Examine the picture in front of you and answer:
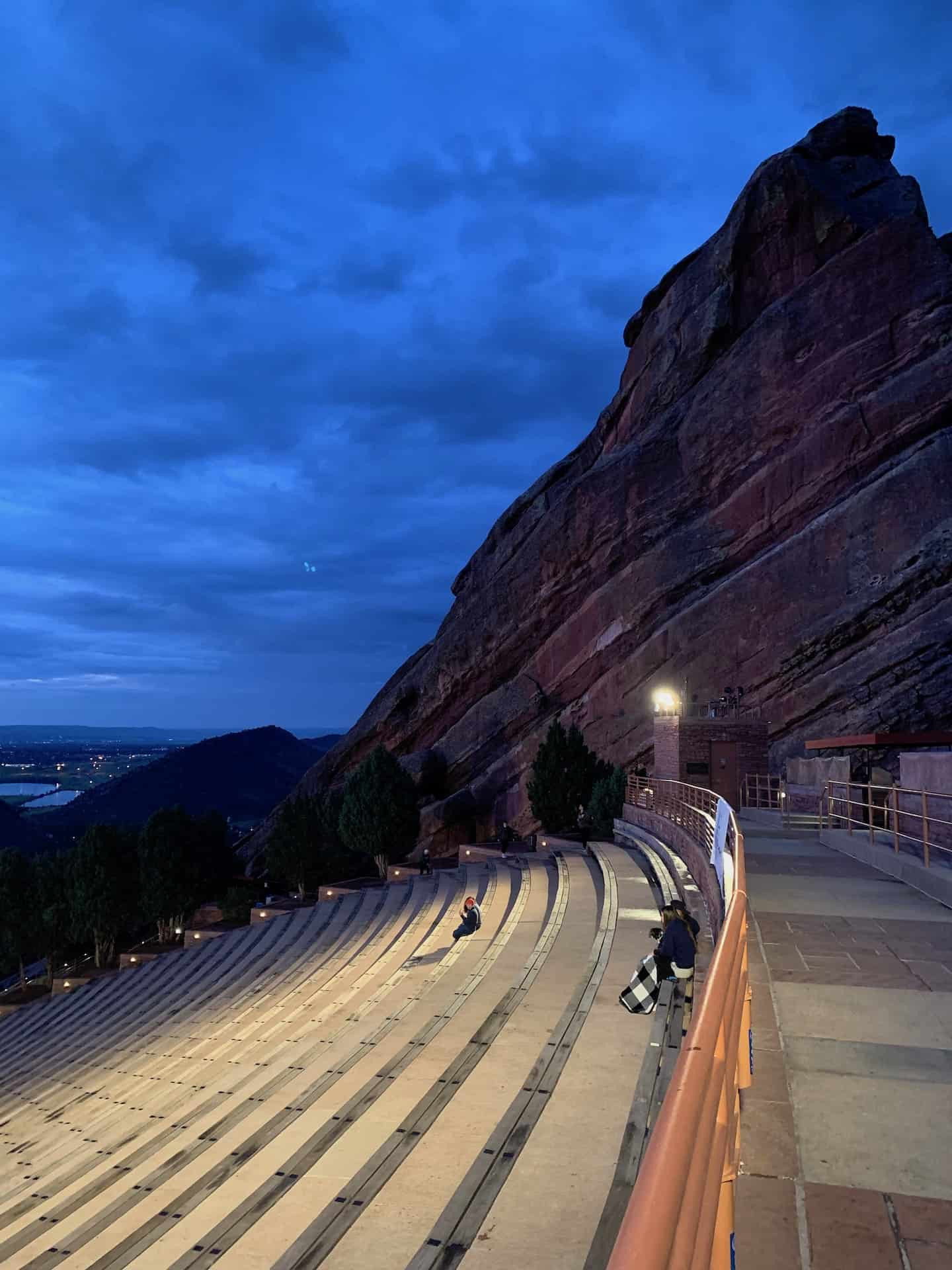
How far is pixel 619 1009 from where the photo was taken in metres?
9.88

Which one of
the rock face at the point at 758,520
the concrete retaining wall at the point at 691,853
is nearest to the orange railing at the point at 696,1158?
the concrete retaining wall at the point at 691,853

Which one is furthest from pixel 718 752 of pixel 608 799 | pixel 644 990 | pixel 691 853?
pixel 644 990

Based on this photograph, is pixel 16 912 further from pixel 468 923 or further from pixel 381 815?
pixel 468 923

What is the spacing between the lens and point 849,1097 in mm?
4766

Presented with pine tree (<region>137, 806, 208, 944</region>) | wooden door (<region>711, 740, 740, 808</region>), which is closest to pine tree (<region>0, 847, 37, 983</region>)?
pine tree (<region>137, 806, 208, 944</region>)

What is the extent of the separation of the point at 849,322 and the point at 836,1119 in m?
50.0

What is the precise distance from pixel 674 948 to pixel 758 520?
135 feet

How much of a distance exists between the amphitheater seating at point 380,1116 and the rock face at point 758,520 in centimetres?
2633

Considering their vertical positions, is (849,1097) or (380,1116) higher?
(849,1097)

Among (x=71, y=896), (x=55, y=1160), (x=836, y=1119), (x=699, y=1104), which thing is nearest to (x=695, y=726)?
(x=55, y=1160)

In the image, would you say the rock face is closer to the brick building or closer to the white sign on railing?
the brick building

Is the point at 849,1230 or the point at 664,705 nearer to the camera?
the point at 849,1230

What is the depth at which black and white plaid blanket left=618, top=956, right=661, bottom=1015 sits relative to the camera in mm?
8953

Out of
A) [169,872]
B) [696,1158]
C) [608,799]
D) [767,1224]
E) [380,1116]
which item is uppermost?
[696,1158]
